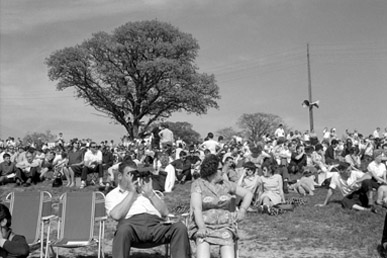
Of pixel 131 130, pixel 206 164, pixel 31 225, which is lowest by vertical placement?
pixel 31 225

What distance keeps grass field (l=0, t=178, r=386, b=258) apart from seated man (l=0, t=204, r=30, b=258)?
276 centimetres

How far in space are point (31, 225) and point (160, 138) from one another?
12.9m

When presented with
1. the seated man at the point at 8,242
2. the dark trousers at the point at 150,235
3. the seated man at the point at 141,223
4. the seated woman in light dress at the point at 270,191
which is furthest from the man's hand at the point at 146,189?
the seated woman in light dress at the point at 270,191

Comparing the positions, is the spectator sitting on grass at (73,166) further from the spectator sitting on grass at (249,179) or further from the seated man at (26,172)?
the spectator sitting on grass at (249,179)

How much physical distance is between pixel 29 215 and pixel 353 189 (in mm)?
8026

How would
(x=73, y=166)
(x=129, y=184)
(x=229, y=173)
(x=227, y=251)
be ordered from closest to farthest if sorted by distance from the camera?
1. (x=227, y=251)
2. (x=129, y=184)
3. (x=229, y=173)
4. (x=73, y=166)

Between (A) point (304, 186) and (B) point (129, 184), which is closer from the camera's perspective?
(B) point (129, 184)

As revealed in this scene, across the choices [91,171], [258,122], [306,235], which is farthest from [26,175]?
[258,122]

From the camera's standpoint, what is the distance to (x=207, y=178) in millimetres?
5434

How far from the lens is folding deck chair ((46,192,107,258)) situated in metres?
6.60

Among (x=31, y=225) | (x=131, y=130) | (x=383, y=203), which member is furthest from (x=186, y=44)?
(x=31, y=225)

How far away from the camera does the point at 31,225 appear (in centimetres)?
673

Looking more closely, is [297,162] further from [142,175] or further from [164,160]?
[142,175]

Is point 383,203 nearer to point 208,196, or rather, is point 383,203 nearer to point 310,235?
point 310,235
